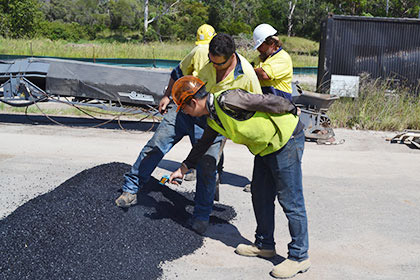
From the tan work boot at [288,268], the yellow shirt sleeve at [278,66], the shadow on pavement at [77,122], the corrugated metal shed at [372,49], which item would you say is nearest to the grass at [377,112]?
the corrugated metal shed at [372,49]

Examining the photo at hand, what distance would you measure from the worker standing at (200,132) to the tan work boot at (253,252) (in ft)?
1.79

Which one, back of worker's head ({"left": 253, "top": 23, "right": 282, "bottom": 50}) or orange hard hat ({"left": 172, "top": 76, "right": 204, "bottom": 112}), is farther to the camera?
back of worker's head ({"left": 253, "top": 23, "right": 282, "bottom": 50})

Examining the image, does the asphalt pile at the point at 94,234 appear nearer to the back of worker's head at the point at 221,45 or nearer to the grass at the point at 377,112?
the back of worker's head at the point at 221,45

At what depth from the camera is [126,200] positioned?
15.3 ft

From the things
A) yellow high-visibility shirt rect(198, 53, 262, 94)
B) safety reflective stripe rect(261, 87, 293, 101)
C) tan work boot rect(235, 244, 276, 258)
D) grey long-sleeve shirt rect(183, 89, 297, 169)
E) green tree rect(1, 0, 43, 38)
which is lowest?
tan work boot rect(235, 244, 276, 258)

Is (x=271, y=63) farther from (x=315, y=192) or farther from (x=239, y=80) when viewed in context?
(x=315, y=192)

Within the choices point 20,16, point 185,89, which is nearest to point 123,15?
point 20,16

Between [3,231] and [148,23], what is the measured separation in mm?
48514

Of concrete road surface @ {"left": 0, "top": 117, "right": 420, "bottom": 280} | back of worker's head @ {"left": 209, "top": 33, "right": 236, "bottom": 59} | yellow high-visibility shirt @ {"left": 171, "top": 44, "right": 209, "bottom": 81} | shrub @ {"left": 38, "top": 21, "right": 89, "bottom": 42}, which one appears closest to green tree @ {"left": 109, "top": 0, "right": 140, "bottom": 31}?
shrub @ {"left": 38, "top": 21, "right": 89, "bottom": 42}

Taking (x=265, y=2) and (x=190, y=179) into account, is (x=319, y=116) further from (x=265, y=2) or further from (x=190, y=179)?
(x=265, y=2)

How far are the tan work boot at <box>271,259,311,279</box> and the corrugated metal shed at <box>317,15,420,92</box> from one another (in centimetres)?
949

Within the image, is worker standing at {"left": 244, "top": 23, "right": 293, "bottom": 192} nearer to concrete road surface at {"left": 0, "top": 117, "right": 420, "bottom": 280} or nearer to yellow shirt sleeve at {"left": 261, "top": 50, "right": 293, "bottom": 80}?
yellow shirt sleeve at {"left": 261, "top": 50, "right": 293, "bottom": 80}

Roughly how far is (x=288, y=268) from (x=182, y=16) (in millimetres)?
53739

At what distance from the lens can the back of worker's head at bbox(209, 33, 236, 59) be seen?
12.5ft
